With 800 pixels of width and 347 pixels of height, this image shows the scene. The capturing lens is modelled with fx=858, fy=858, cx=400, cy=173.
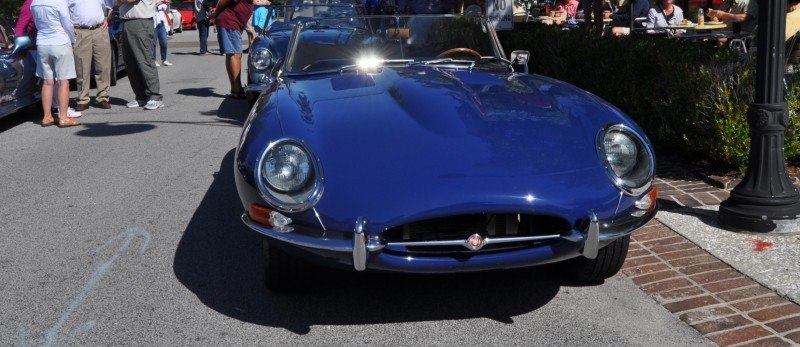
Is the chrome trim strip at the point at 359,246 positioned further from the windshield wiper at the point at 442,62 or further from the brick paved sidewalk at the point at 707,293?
the windshield wiper at the point at 442,62

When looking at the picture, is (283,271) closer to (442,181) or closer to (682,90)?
(442,181)

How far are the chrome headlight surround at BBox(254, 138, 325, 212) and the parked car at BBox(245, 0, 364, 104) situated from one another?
367 centimetres

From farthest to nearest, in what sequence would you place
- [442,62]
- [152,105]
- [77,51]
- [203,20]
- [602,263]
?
[203,20], [152,105], [77,51], [442,62], [602,263]

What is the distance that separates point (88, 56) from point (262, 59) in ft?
7.79

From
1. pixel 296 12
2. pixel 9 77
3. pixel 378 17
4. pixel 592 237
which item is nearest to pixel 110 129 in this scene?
pixel 9 77

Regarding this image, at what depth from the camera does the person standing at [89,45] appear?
388 inches

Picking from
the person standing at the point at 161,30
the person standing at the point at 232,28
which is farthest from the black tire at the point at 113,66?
the person standing at the point at 161,30

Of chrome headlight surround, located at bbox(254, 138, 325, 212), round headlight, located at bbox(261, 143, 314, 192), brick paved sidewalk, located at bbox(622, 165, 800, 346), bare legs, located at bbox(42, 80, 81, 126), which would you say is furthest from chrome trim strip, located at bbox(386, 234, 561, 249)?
bare legs, located at bbox(42, 80, 81, 126)

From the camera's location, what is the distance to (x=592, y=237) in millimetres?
3508

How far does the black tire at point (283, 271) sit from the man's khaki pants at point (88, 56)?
7.01 metres

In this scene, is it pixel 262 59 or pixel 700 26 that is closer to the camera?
pixel 262 59

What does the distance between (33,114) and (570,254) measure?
28.7ft

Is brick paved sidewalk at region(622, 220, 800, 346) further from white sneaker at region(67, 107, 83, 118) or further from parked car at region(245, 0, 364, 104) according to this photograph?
white sneaker at region(67, 107, 83, 118)

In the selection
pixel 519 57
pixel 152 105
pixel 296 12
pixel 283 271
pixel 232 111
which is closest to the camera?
pixel 283 271
